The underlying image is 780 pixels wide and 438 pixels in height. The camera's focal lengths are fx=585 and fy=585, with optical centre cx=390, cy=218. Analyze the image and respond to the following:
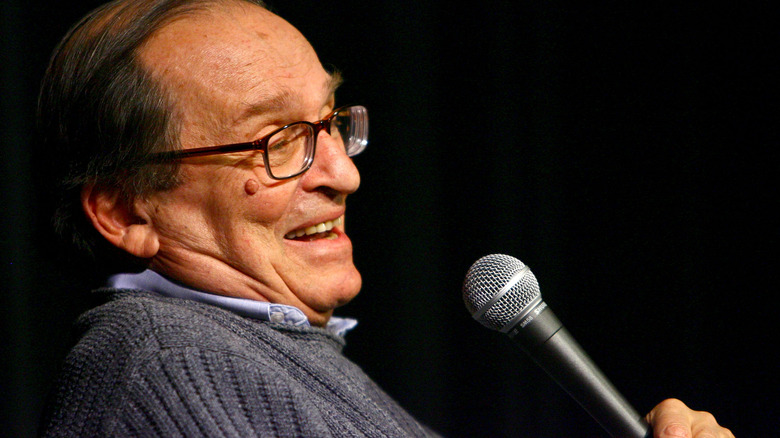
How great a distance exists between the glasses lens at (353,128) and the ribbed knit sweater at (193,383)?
62 centimetres

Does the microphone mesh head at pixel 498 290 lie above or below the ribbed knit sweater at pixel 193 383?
above

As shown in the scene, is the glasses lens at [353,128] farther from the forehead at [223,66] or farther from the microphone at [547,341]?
the microphone at [547,341]

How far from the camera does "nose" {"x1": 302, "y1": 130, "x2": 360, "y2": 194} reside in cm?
128

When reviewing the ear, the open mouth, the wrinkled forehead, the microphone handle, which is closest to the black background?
the ear

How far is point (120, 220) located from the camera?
1213 mm

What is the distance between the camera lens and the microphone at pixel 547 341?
0.96m

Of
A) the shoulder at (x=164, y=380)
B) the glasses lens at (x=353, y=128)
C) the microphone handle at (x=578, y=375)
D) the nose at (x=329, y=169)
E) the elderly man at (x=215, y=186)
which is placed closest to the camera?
the shoulder at (x=164, y=380)

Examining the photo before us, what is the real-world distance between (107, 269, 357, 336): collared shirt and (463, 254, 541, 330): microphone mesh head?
37 centimetres

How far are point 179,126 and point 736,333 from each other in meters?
1.93

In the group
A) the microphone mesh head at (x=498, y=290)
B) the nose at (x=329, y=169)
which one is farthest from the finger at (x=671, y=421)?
the nose at (x=329, y=169)

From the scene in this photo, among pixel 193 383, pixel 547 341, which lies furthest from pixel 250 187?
pixel 547 341

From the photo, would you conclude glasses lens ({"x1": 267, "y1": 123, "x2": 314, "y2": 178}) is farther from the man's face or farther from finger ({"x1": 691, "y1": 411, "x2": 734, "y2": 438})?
finger ({"x1": 691, "y1": 411, "x2": 734, "y2": 438})

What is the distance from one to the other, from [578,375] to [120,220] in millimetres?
940

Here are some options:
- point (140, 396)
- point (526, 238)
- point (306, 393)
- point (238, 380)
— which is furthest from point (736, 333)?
point (140, 396)
